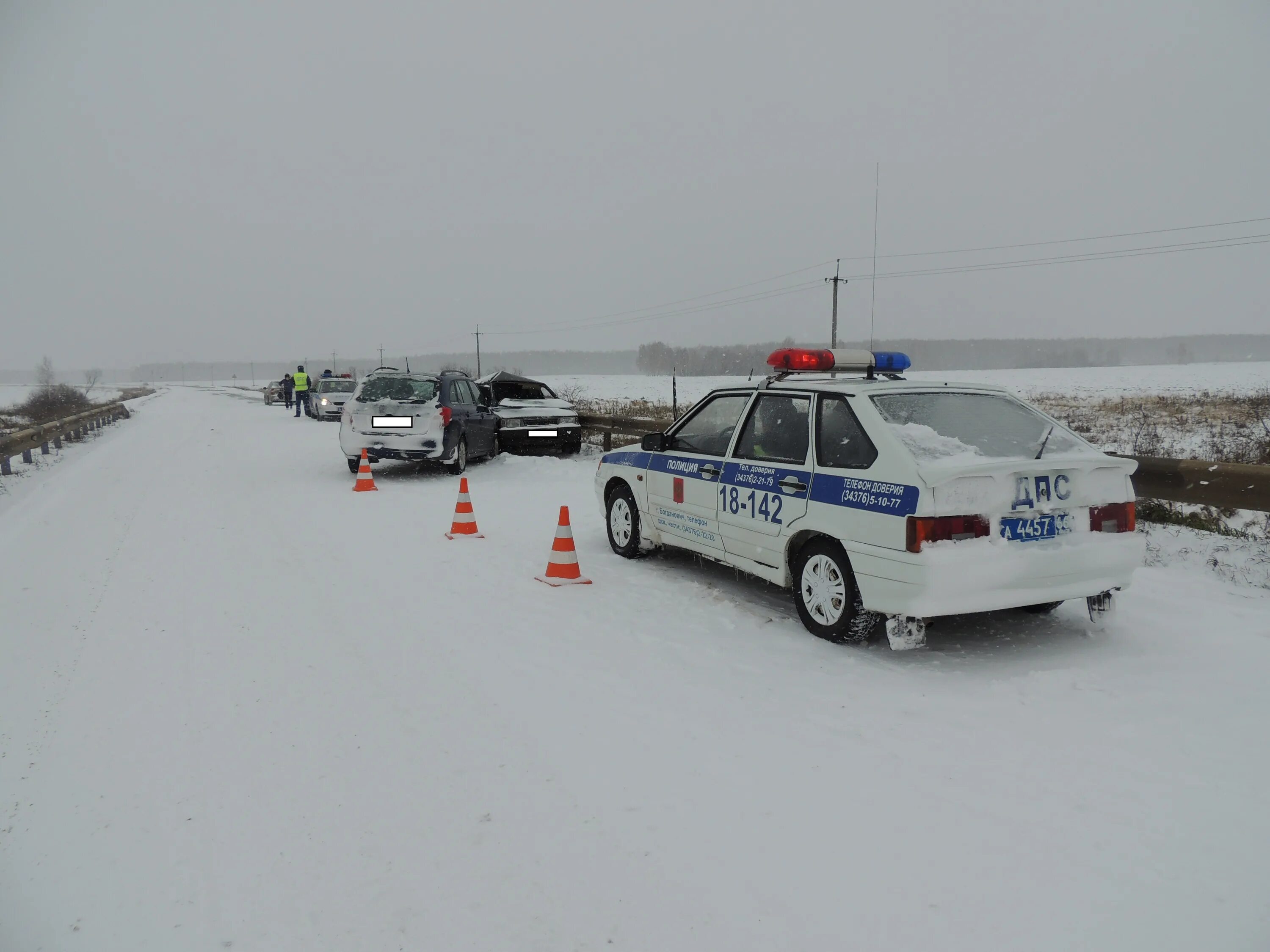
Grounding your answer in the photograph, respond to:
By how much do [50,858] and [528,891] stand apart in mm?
1834

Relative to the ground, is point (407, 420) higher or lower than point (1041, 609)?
higher

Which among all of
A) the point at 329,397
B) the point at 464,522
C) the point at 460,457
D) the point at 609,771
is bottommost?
the point at 609,771

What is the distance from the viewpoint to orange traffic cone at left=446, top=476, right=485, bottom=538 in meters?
8.70

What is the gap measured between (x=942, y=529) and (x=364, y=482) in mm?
9360

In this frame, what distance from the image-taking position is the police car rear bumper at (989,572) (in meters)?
4.53

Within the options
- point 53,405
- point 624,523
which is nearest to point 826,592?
point 624,523

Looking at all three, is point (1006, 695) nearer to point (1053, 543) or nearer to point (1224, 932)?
point (1053, 543)

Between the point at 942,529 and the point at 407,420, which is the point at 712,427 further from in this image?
the point at 407,420

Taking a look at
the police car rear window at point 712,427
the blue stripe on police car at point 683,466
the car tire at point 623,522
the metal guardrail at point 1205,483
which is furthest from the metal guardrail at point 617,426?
the metal guardrail at point 1205,483

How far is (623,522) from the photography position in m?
7.83

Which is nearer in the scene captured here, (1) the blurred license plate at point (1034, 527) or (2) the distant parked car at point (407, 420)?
(1) the blurred license plate at point (1034, 527)

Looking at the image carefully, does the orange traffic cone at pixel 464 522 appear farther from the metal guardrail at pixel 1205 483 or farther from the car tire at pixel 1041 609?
the metal guardrail at pixel 1205 483

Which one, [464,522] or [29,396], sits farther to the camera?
[29,396]

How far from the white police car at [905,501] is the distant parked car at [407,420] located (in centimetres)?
741
